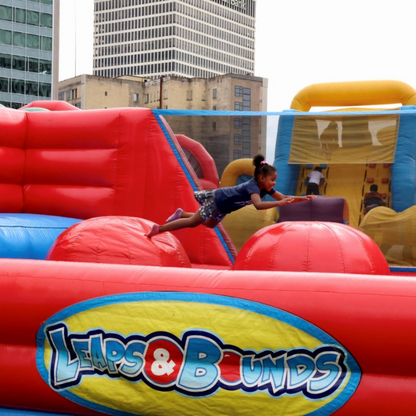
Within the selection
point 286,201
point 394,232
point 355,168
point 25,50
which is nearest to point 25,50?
point 25,50

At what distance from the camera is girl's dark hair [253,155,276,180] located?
4316 mm

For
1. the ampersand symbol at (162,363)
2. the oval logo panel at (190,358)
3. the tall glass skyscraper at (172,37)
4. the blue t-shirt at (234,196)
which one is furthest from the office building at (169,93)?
the ampersand symbol at (162,363)

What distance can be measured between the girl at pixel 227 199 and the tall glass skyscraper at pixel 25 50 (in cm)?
4429

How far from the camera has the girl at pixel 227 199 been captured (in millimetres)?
4320

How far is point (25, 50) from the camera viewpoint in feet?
153

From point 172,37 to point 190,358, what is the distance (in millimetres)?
90336

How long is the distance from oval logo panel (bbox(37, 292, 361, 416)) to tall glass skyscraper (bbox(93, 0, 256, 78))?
291 ft

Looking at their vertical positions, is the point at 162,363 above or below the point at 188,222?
below

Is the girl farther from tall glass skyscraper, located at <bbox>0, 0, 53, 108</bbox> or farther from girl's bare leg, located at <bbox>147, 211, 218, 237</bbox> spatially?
tall glass skyscraper, located at <bbox>0, 0, 53, 108</bbox>

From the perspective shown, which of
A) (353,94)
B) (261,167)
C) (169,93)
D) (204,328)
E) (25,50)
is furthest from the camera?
(169,93)

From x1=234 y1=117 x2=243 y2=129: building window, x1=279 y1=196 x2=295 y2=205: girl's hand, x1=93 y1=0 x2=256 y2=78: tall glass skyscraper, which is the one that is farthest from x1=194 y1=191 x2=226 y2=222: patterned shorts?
x1=93 y1=0 x2=256 y2=78: tall glass skyscraper

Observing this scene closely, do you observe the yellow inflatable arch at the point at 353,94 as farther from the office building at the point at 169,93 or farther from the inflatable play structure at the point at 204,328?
the office building at the point at 169,93

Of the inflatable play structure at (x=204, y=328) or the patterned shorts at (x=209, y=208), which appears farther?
the patterned shorts at (x=209, y=208)

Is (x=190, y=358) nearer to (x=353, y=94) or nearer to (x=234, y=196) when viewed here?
(x=234, y=196)
